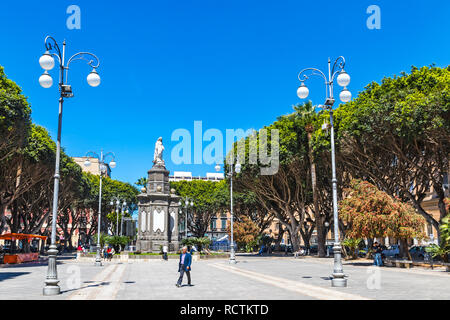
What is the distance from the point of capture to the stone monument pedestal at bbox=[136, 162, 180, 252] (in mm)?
40375

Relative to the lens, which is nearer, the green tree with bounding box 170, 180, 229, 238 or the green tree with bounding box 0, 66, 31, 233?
the green tree with bounding box 0, 66, 31, 233

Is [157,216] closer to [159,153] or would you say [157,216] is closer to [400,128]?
[159,153]

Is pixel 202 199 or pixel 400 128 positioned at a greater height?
pixel 400 128

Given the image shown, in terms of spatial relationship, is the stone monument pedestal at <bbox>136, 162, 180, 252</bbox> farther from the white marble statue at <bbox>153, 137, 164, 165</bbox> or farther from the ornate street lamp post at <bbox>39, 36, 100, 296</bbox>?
the ornate street lamp post at <bbox>39, 36, 100, 296</bbox>

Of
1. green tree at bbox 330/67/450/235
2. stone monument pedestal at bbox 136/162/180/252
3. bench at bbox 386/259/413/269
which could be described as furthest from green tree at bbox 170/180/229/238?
bench at bbox 386/259/413/269

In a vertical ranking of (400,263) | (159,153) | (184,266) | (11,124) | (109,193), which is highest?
(159,153)

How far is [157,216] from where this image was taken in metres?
40.7

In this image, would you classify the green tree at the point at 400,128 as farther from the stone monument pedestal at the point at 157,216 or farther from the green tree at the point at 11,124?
the green tree at the point at 11,124

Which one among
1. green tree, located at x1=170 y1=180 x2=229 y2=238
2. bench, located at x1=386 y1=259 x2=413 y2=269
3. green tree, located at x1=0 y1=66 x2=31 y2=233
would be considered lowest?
bench, located at x1=386 y1=259 x2=413 y2=269

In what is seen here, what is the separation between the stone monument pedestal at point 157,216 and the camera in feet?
132

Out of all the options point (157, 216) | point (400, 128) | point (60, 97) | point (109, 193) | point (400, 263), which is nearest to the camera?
point (60, 97)

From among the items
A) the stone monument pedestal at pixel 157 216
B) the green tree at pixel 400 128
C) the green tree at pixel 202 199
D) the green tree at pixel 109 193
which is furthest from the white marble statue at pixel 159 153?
the green tree at pixel 109 193

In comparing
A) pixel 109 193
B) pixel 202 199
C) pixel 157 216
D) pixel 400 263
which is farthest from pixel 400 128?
pixel 109 193

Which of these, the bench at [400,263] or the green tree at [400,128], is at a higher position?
the green tree at [400,128]
